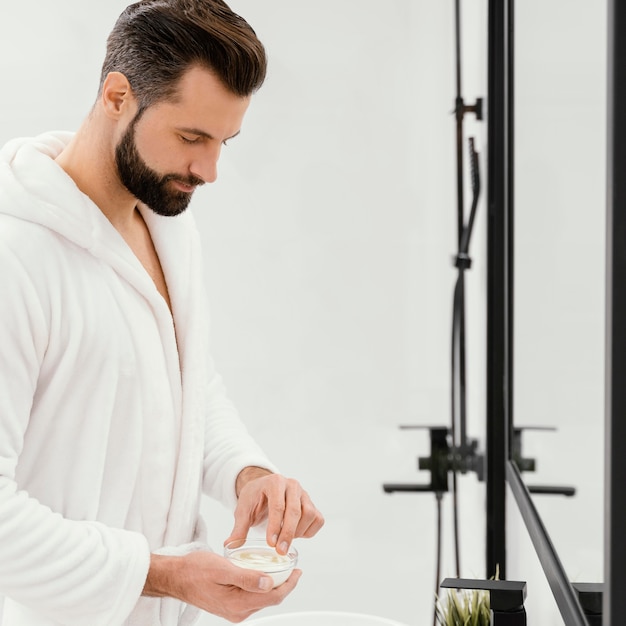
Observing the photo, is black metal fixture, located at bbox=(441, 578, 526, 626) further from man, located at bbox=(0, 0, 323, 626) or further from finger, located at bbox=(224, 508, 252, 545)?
finger, located at bbox=(224, 508, 252, 545)

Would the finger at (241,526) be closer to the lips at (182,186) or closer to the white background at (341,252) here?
the lips at (182,186)

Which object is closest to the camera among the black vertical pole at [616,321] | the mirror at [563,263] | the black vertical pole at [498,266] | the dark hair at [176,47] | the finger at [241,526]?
the black vertical pole at [616,321]

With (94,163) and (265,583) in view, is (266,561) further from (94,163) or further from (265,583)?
(94,163)

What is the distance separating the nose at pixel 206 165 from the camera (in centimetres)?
103

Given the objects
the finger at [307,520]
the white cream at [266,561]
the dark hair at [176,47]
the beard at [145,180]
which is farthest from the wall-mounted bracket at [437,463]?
the dark hair at [176,47]

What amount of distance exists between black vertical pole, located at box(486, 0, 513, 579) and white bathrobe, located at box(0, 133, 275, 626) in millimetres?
561

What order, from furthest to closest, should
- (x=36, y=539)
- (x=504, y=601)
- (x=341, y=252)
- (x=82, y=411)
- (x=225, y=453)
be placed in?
1. (x=341, y=252)
2. (x=225, y=453)
3. (x=82, y=411)
4. (x=36, y=539)
5. (x=504, y=601)

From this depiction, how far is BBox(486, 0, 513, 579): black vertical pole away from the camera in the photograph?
4.44 feet

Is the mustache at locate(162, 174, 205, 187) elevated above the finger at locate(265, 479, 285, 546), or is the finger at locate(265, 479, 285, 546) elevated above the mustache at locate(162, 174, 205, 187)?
the mustache at locate(162, 174, 205, 187)

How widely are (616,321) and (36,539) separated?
674 millimetres

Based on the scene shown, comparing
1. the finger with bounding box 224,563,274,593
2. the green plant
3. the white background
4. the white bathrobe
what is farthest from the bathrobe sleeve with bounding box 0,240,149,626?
the white background

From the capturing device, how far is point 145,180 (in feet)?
3.37

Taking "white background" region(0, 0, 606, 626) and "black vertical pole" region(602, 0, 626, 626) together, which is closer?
"black vertical pole" region(602, 0, 626, 626)

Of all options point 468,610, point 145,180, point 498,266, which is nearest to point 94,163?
point 145,180
